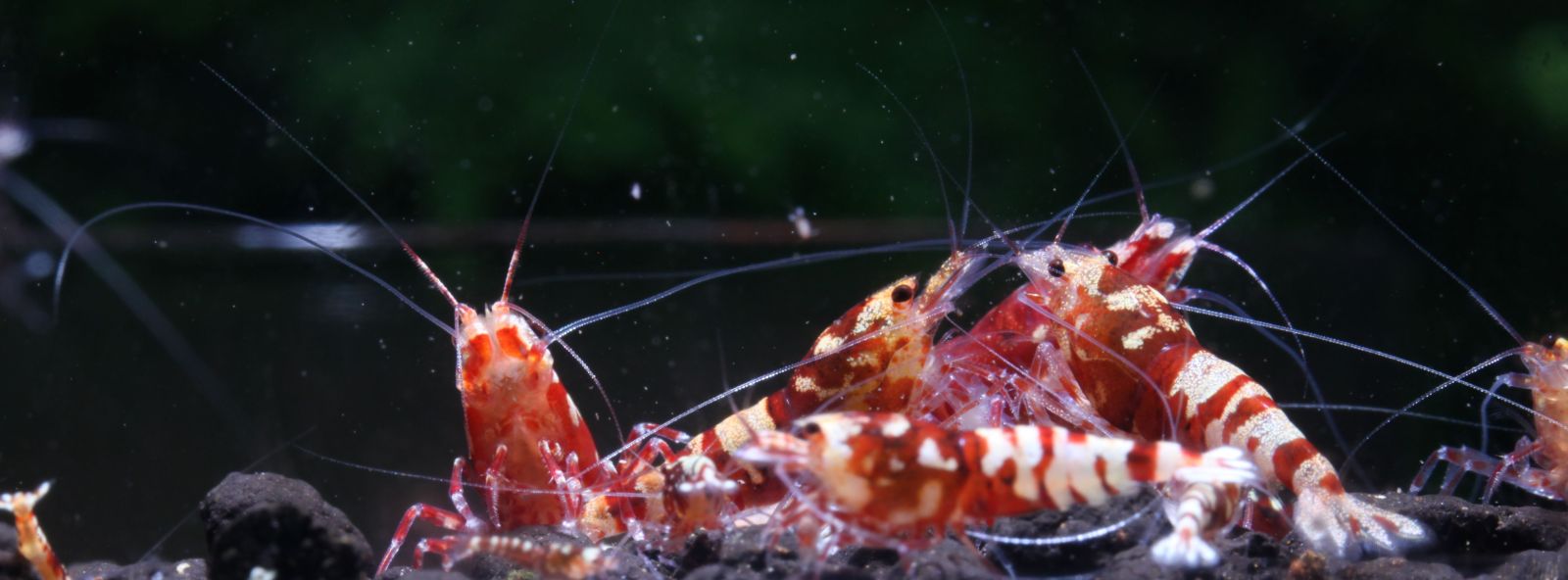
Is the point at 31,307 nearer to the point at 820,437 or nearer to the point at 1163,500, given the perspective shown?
the point at 820,437

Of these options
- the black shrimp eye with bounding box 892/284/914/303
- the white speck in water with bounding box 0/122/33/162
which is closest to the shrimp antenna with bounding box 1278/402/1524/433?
the black shrimp eye with bounding box 892/284/914/303

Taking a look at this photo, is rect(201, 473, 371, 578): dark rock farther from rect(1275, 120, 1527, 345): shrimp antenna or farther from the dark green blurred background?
rect(1275, 120, 1527, 345): shrimp antenna

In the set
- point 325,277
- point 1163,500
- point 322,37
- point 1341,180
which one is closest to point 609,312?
point 325,277

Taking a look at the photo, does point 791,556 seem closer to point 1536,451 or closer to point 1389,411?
point 1536,451

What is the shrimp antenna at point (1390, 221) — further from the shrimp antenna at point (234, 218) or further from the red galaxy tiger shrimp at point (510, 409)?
the shrimp antenna at point (234, 218)

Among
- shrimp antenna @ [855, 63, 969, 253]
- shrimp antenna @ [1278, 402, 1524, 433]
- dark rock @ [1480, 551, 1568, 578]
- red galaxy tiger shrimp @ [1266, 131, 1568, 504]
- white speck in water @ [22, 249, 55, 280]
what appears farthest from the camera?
shrimp antenna @ [855, 63, 969, 253]

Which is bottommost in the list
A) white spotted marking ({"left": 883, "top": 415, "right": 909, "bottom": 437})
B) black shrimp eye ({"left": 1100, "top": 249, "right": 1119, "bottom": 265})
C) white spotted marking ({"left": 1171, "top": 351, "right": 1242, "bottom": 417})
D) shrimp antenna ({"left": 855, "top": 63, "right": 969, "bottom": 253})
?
white spotted marking ({"left": 1171, "top": 351, "right": 1242, "bottom": 417})

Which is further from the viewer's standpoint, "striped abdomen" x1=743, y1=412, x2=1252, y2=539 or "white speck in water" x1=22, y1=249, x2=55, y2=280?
"white speck in water" x1=22, y1=249, x2=55, y2=280
